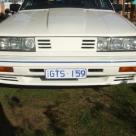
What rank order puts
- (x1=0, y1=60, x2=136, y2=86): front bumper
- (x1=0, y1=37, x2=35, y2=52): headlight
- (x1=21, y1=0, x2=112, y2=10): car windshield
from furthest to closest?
(x1=21, y1=0, x2=112, y2=10): car windshield < (x1=0, y1=37, x2=35, y2=52): headlight < (x1=0, y1=60, x2=136, y2=86): front bumper

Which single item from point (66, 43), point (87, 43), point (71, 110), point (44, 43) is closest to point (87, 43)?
point (87, 43)

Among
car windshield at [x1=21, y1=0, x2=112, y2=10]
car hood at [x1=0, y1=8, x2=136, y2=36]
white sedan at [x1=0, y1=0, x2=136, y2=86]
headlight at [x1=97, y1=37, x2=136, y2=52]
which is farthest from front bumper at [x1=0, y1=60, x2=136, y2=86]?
car windshield at [x1=21, y1=0, x2=112, y2=10]

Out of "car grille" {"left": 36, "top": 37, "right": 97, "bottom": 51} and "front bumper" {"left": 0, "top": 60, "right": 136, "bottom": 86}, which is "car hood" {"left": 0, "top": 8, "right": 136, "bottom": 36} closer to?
"car grille" {"left": 36, "top": 37, "right": 97, "bottom": 51}

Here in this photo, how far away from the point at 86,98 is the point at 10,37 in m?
1.31

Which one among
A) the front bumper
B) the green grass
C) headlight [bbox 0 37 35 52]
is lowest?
the green grass

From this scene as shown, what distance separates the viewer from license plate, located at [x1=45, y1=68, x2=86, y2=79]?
4680 mm

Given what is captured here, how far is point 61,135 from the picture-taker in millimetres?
3918

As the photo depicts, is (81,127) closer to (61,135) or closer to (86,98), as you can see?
(61,135)

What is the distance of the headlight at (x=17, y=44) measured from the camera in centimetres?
476

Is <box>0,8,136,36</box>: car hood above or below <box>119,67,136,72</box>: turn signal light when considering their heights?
above

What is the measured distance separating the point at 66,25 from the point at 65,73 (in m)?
0.64

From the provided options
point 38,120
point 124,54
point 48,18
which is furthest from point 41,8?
point 38,120

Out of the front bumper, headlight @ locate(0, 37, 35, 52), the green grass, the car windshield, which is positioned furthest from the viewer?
the car windshield

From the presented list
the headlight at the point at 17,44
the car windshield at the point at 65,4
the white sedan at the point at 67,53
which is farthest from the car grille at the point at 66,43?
the car windshield at the point at 65,4
